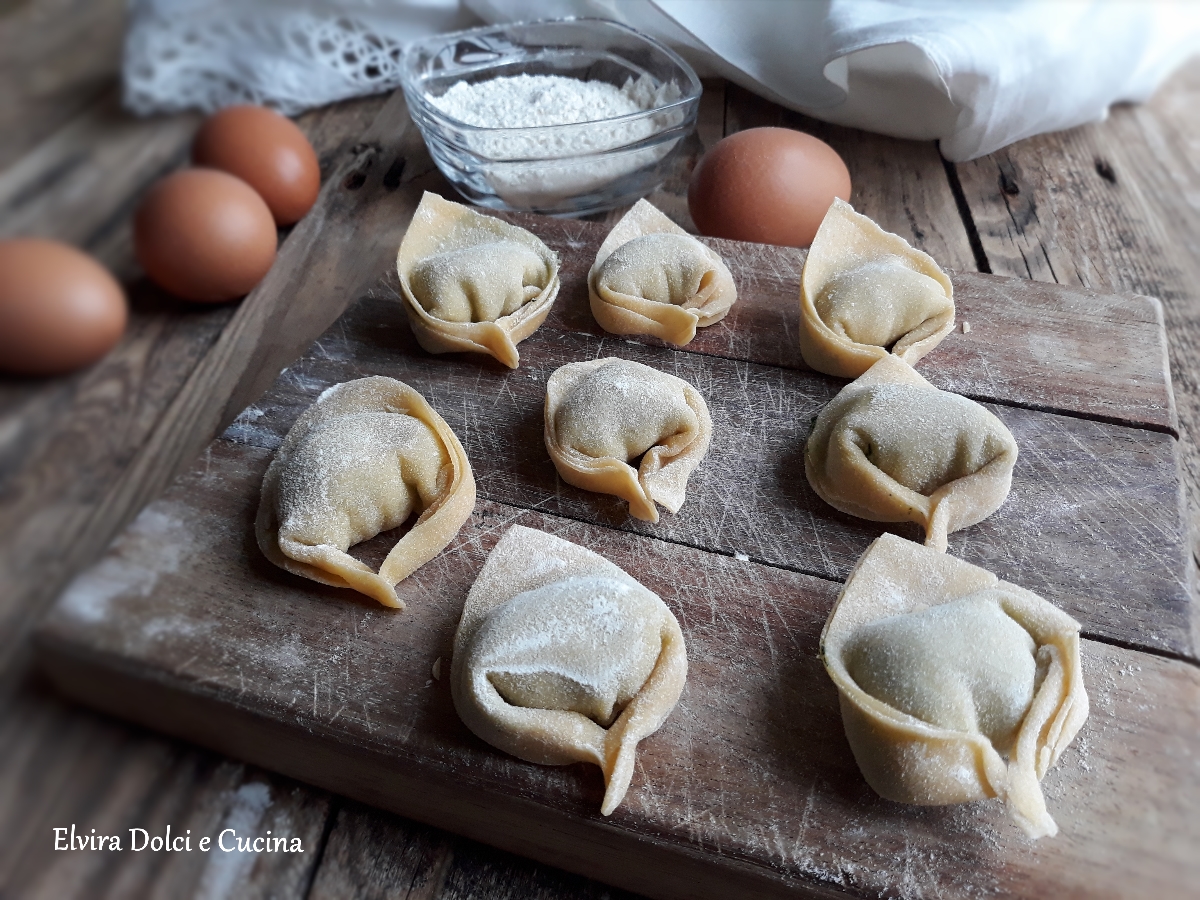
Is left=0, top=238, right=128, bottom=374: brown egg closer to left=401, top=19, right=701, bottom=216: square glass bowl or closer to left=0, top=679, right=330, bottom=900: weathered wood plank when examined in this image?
left=0, top=679, right=330, bottom=900: weathered wood plank

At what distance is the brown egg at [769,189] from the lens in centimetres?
148

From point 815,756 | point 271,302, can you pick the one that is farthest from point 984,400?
point 271,302

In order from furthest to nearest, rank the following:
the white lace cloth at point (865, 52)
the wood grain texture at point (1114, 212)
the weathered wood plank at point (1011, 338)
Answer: the white lace cloth at point (865, 52)
the wood grain texture at point (1114, 212)
the weathered wood plank at point (1011, 338)

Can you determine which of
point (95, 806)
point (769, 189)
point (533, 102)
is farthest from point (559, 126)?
point (95, 806)

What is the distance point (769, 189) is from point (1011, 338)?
0.49 m

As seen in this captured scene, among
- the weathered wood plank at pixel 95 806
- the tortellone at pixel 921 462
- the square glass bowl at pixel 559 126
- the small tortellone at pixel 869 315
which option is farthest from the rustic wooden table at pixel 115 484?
the small tortellone at pixel 869 315

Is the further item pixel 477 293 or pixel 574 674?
pixel 477 293

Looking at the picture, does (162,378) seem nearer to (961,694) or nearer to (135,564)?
(135,564)

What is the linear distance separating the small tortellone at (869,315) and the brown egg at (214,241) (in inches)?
35.1

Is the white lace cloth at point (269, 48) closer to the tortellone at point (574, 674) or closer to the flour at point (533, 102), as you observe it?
the flour at point (533, 102)

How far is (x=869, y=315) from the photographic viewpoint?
118 cm

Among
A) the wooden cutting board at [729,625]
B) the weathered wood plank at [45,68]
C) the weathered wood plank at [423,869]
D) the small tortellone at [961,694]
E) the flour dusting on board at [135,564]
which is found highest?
the weathered wood plank at [45,68]

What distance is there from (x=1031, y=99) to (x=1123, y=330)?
2.71 feet

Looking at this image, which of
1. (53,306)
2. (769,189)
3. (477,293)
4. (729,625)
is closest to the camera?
(53,306)
